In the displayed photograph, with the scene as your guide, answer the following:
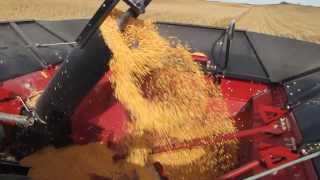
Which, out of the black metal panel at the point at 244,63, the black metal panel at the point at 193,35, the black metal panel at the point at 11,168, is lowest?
the black metal panel at the point at 11,168

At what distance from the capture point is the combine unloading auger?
2.27m

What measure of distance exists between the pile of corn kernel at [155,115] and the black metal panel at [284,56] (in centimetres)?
59

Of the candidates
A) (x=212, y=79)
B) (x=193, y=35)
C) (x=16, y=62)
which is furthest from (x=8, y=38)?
(x=212, y=79)

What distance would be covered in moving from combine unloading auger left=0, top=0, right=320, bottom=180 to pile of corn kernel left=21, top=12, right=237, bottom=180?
2.1 inches

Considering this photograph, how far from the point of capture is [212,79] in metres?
3.44

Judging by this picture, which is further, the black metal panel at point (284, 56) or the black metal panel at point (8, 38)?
the black metal panel at point (8, 38)

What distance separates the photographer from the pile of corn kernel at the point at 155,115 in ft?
7.32

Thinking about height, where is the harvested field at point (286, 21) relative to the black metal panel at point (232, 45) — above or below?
above

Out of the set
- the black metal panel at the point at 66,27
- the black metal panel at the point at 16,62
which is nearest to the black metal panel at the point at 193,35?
the black metal panel at the point at 66,27

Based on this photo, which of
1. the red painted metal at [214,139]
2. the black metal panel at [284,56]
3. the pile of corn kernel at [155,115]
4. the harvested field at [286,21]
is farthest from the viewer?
the harvested field at [286,21]

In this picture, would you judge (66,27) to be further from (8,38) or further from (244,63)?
(244,63)

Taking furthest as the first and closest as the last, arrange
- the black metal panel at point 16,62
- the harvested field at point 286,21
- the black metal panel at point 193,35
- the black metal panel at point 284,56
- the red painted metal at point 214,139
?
the harvested field at point 286,21, the black metal panel at point 193,35, the black metal panel at point 284,56, the black metal panel at point 16,62, the red painted metal at point 214,139

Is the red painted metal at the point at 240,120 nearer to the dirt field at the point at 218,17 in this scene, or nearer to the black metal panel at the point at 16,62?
the black metal panel at the point at 16,62

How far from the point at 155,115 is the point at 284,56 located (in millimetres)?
1527
